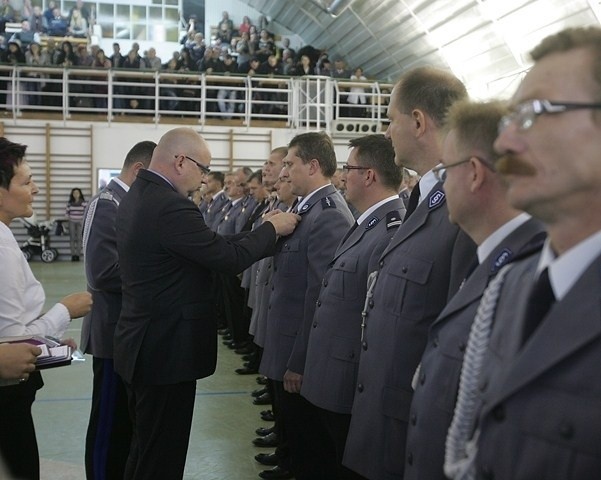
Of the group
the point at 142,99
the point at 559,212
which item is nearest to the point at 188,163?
the point at 559,212

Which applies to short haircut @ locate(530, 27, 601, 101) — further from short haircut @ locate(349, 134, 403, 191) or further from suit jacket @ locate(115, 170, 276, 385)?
suit jacket @ locate(115, 170, 276, 385)

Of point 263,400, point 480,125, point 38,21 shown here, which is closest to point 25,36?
point 38,21

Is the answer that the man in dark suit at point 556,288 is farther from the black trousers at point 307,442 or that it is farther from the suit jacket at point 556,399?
the black trousers at point 307,442

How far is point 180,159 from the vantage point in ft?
10.4

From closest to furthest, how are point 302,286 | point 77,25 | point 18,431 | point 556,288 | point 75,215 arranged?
point 556,288 → point 18,431 → point 302,286 → point 75,215 → point 77,25

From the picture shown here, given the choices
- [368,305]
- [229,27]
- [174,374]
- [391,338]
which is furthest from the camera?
[229,27]

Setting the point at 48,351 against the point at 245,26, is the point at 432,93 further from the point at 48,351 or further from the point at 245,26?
the point at 245,26

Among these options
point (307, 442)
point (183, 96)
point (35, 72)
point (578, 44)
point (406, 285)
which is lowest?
point (307, 442)

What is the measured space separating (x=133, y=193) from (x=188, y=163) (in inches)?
11.7

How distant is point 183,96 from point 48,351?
13.5 m

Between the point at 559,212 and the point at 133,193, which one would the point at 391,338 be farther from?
the point at 133,193

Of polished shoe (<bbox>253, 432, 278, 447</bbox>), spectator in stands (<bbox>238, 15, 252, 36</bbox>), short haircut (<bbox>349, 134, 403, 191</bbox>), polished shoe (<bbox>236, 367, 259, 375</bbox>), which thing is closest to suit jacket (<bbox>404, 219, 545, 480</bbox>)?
short haircut (<bbox>349, 134, 403, 191</bbox>)

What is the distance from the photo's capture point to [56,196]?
599 inches

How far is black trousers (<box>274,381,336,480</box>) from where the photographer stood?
3.47 metres
